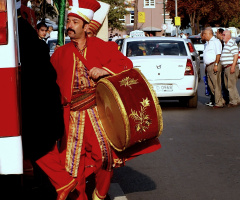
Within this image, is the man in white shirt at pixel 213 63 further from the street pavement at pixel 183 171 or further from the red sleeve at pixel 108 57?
the red sleeve at pixel 108 57

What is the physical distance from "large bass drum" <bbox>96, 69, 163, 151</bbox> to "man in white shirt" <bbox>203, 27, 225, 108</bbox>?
9670 mm

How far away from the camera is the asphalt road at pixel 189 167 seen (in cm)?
679

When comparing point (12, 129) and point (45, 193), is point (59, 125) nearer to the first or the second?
point (12, 129)

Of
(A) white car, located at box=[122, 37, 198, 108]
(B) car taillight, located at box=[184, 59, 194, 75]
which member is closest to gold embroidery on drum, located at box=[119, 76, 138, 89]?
(A) white car, located at box=[122, 37, 198, 108]

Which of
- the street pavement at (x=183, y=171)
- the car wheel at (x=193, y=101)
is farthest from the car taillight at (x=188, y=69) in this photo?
the street pavement at (x=183, y=171)

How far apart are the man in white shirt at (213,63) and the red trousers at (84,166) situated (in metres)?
9.65

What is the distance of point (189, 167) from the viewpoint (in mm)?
8102

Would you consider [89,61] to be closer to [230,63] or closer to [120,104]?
[120,104]

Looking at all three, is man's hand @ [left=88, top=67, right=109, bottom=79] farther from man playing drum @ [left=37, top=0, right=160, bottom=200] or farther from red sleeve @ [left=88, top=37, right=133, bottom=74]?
red sleeve @ [left=88, top=37, right=133, bottom=74]

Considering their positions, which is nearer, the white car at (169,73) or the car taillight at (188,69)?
the white car at (169,73)

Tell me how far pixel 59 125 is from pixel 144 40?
1086 cm

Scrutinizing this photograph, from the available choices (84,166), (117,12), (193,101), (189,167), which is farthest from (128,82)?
(117,12)

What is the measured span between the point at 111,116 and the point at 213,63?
32.8 feet

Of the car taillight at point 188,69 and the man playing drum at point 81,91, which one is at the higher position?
the man playing drum at point 81,91
